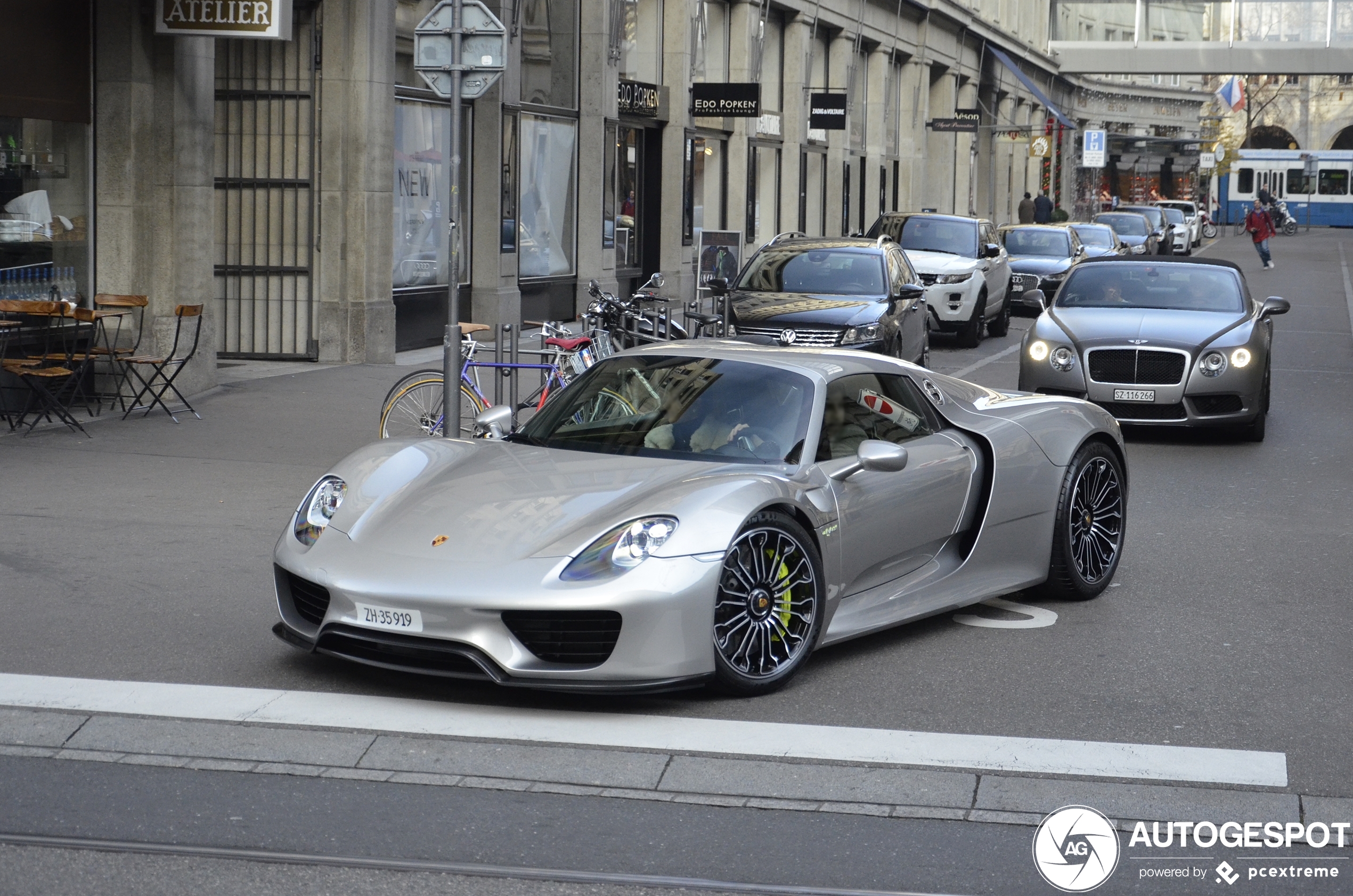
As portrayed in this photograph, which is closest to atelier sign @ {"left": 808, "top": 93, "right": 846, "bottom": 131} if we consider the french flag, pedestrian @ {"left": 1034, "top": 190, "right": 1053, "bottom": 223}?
pedestrian @ {"left": 1034, "top": 190, "right": 1053, "bottom": 223}

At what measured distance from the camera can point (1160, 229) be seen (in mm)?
48938

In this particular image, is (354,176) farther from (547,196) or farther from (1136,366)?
(1136,366)

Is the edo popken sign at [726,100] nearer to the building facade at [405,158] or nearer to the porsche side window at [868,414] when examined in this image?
the building facade at [405,158]

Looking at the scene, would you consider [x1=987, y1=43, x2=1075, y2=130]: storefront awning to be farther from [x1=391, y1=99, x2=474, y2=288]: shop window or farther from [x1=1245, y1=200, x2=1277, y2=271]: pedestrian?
[x1=391, y1=99, x2=474, y2=288]: shop window

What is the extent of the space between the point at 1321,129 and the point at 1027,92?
44.9 meters

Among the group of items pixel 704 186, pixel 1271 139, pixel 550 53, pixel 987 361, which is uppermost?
pixel 1271 139

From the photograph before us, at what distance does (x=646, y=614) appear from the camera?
571 centimetres

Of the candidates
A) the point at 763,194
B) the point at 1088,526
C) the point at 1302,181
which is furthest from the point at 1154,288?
the point at 1302,181

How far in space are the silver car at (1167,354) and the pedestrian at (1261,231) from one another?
29794mm

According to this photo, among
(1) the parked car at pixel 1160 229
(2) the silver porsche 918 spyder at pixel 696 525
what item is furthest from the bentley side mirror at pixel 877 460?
(1) the parked car at pixel 1160 229

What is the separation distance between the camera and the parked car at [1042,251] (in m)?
29.3

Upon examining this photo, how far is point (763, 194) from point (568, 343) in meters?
22.0

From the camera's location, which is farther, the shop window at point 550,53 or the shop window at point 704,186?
the shop window at point 704,186

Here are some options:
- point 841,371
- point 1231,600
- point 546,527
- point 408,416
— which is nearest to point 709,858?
point 546,527
